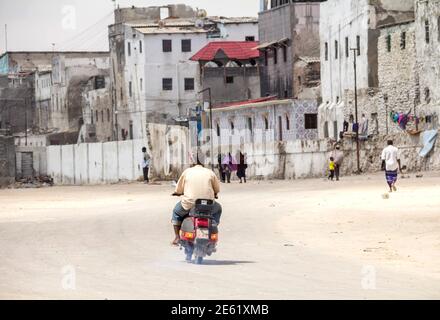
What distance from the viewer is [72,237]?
81.3ft

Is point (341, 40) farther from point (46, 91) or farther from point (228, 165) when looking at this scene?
point (46, 91)

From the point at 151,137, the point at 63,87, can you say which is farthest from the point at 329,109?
the point at 63,87

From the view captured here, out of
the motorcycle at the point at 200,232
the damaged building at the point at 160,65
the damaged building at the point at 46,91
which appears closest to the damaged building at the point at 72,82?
the damaged building at the point at 46,91

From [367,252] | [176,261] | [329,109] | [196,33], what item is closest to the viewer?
[176,261]

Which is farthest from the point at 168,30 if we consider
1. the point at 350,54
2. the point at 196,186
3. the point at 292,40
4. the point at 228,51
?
the point at 196,186

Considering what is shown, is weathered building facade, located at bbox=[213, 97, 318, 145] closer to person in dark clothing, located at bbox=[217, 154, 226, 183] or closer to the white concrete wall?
the white concrete wall

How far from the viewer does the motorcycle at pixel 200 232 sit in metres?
19.2

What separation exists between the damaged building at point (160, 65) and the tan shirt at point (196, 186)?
80.7 m

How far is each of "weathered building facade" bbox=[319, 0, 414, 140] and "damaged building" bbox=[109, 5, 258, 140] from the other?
979 inches

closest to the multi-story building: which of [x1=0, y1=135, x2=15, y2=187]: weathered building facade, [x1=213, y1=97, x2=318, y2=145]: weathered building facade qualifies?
[x1=213, y1=97, x2=318, y2=145]: weathered building facade

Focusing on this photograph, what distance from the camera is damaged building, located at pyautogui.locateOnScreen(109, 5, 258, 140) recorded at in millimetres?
103125

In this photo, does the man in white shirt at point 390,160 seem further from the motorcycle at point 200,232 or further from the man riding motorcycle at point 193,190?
the motorcycle at point 200,232

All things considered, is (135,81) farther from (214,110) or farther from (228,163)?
(228,163)
